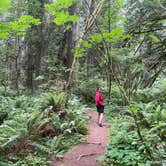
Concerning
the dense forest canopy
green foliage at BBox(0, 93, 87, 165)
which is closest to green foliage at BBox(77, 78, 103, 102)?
the dense forest canopy

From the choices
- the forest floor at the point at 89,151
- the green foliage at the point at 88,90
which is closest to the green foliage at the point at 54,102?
the forest floor at the point at 89,151

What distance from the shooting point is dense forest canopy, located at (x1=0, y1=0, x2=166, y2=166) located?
293 inches

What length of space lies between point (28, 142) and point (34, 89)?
11395 millimetres

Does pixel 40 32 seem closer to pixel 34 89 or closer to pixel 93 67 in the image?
pixel 34 89

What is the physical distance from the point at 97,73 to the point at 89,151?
17985mm

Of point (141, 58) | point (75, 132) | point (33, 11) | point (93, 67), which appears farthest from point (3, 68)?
point (141, 58)

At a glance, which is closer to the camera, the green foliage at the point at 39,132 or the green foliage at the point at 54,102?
the green foliage at the point at 39,132

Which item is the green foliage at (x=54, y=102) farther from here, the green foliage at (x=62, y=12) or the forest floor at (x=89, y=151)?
the green foliage at (x=62, y=12)

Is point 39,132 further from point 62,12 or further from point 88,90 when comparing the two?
point 88,90

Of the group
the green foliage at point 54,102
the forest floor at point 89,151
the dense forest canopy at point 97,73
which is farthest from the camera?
the green foliage at point 54,102

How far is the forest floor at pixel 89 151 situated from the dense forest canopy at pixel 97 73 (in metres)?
Result: 0.42

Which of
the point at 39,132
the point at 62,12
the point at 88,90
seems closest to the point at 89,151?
the point at 39,132

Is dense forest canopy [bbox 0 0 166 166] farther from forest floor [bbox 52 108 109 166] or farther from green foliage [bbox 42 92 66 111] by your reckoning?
forest floor [bbox 52 108 109 166]

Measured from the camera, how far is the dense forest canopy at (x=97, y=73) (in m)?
7.43
